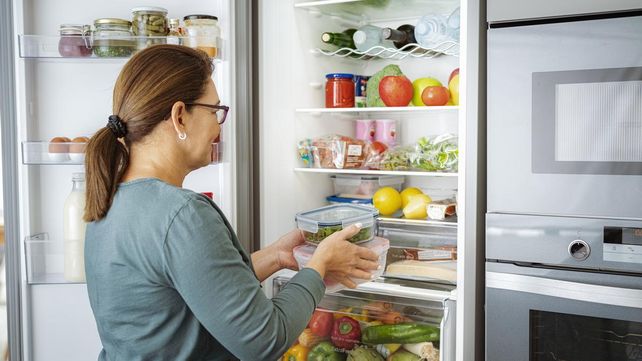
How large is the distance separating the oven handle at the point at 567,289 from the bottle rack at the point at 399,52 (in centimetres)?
81

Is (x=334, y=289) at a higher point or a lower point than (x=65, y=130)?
lower

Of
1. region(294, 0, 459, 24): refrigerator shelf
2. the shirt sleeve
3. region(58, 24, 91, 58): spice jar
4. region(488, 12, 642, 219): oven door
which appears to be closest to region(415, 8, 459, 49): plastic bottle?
region(294, 0, 459, 24): refrigerator shelf

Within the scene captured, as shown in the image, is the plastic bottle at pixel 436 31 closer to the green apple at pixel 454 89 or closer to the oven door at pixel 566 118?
the green apple at pixel 454 89

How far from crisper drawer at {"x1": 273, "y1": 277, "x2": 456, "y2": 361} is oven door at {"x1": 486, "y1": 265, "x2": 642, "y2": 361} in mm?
182

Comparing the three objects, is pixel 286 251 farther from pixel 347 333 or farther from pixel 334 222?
pixel 347 333

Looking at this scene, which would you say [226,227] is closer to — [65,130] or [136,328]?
[136,328]

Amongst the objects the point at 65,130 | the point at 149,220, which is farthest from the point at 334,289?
the point at 65,130

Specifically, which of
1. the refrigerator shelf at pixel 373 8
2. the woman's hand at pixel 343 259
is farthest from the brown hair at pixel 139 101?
the refrigerator shelf at pixel 373 8

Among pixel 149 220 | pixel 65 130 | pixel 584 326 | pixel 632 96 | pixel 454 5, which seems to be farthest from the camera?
pixel 454 5

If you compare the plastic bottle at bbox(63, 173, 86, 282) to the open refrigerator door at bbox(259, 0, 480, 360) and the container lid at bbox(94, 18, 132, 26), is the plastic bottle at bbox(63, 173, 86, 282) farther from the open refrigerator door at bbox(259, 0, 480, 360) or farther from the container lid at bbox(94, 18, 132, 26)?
the open refrigerator door at bbox(259, 0, 480, 360)

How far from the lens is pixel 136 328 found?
1.18m

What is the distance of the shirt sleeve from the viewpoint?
1.08 metres

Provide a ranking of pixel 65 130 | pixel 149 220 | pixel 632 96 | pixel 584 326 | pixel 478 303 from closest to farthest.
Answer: pixel 149 220 → pixel 632 96 → pixel 584 326 → pixel 478 303 → pixel 65 130

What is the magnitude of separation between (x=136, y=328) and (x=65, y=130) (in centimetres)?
111
